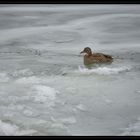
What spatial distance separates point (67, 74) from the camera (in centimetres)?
421

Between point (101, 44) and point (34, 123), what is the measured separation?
8.32 feet

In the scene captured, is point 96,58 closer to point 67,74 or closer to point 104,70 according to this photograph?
point 104,70

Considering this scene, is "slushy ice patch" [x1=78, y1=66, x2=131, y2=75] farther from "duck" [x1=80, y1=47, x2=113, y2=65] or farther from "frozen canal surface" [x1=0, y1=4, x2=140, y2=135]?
"duck" [x1=80, y1=47, x2=113, y2=65]

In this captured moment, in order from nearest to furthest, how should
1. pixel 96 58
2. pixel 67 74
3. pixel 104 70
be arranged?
pixel 67 74 → pixel 104 70 → pixel 96 58

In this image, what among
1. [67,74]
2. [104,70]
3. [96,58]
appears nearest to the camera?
[67,74]

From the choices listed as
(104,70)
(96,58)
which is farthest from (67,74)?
(96,58)

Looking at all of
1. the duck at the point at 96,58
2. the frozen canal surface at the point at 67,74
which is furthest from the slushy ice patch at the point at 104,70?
the duck at the point at 96,58

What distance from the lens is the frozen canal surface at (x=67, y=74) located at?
3.17 m

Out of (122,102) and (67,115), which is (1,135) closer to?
(67,115)

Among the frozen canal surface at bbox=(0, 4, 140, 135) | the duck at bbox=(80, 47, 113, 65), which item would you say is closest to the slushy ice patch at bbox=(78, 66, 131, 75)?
the frozen canal surface at bbox=(0, 4, 140, 135)

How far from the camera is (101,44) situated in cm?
546

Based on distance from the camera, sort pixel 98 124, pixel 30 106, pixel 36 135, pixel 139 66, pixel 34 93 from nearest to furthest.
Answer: pixel 36 135
pixel 98 124
pixel 30 106
pixel 34 93
pixel 139 66

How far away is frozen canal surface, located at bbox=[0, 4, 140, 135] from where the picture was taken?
317 centimetres

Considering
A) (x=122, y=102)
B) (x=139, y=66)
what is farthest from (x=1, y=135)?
(x=139, y=66)
